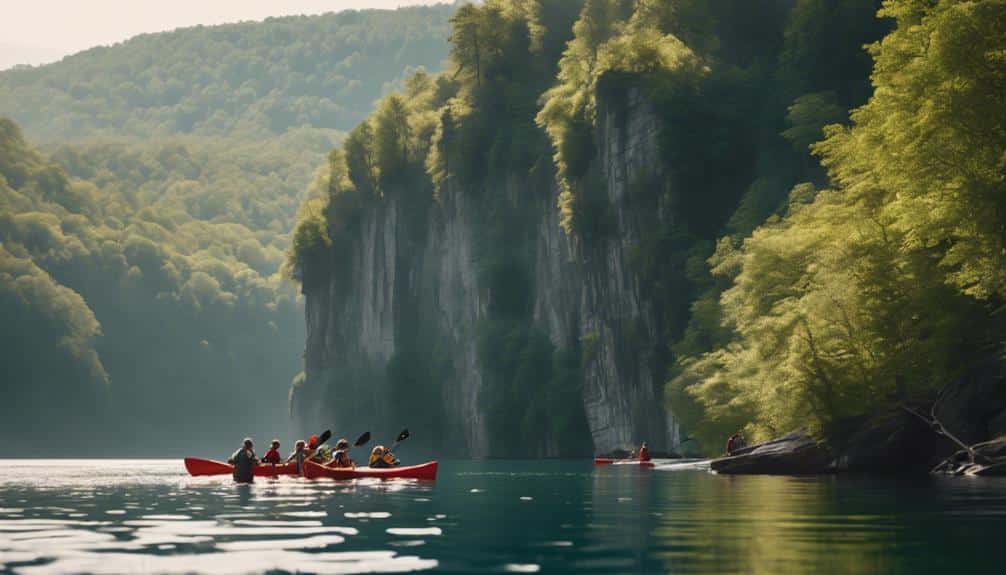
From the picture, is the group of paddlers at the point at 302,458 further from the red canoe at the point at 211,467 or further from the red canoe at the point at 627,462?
the red canoe at the point at 627,462

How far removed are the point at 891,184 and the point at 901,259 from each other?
3123 millimetres

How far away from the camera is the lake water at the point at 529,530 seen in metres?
17.2

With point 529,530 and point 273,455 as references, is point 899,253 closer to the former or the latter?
point 273,455

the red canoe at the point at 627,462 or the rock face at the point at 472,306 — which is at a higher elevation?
the rock face at the point at 472,306

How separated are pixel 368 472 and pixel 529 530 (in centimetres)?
2153

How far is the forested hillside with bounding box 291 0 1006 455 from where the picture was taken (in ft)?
132

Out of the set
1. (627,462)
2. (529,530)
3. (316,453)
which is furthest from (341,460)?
(627,462)

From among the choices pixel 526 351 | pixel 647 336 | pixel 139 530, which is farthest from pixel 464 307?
pixel 139 530

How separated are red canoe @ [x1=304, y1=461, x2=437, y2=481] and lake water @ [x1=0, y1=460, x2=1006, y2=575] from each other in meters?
6.05

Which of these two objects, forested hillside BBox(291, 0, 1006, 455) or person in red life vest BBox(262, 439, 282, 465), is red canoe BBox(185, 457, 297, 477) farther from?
forested hillside BBox(291, 0, 1006, 455)

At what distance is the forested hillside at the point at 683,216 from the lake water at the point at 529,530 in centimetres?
842

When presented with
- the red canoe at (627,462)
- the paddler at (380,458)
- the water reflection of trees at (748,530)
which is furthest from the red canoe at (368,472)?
the red canoe at (627,462)

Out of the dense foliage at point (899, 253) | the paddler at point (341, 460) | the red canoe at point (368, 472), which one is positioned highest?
the dense foliage at point (899, 253)

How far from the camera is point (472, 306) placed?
118438mm
